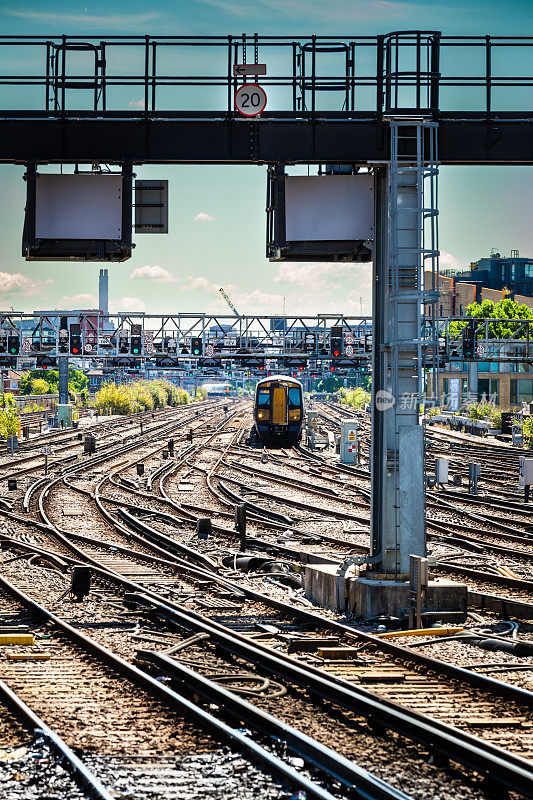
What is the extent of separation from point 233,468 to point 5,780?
111ft

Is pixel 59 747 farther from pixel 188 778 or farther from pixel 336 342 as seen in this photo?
pixel 336 342

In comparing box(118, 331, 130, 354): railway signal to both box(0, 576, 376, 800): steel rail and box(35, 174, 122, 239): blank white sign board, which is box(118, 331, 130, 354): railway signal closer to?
box(35, 174, 122, 239): blank white sign board

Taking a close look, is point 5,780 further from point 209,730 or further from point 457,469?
point 457,469

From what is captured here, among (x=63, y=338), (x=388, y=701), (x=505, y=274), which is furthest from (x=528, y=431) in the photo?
(x=505, y=274)

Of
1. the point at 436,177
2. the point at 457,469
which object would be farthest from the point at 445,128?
the point at 457,469

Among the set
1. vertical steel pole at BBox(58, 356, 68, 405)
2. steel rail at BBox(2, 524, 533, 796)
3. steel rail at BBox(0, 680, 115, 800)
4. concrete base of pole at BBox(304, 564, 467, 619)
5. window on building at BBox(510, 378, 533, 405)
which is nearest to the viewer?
steel rail at BBox(0, 680, 115, 800)

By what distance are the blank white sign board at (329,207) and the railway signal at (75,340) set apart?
37514 millimetres

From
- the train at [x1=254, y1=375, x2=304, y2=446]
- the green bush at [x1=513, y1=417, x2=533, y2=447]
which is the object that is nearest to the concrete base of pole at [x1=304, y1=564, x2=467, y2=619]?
the train at [x1=254, y1=375, x2=304, y2=446]

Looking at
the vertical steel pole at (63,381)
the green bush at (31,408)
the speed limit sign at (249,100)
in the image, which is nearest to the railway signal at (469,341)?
the speed limit sign at (249,100)

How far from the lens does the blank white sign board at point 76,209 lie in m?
14.1

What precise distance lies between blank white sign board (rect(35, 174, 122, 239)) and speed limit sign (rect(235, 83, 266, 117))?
2208mm

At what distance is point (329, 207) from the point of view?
1405cm

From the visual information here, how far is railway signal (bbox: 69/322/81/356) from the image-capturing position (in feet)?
164

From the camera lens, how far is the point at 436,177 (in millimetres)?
13430
